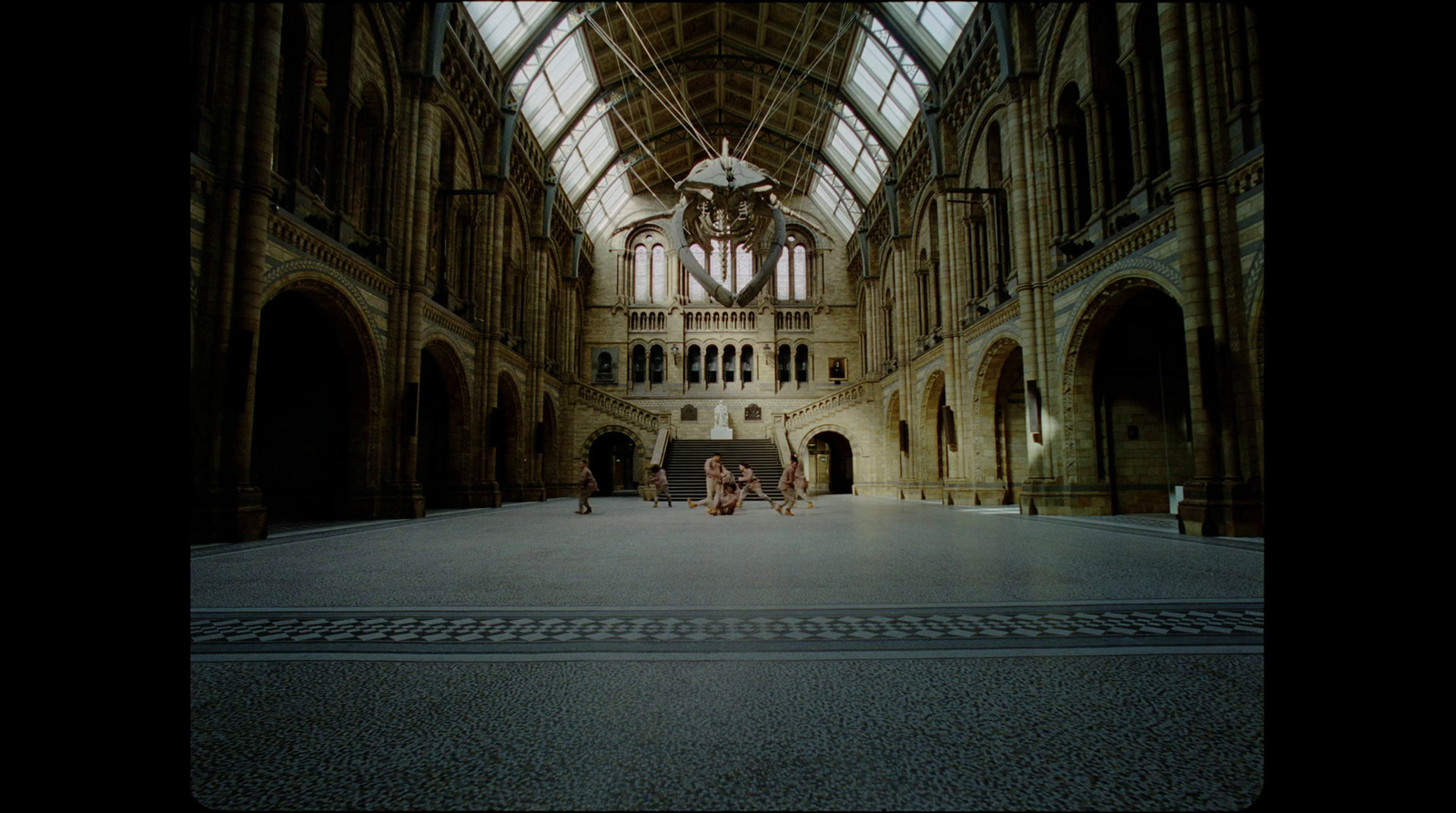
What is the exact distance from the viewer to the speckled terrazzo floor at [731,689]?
154 cm

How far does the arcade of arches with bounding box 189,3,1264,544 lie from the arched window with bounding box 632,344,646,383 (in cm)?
712

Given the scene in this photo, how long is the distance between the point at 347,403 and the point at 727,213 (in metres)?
9.38

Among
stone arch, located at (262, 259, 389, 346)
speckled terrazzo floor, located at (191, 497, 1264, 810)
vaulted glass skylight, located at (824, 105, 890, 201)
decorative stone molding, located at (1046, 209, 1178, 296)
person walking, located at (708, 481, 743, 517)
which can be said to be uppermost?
vaulted glass skylight, located at (824, 105, 890, 201)

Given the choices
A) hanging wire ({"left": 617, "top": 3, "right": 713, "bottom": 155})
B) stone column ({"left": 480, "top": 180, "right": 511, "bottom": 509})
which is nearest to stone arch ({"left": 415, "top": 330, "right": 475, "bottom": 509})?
stone column ({"left": 480, "top": 180, "right": 511, "bottom": 509})

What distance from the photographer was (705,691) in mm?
2277

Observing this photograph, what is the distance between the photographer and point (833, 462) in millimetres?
37562

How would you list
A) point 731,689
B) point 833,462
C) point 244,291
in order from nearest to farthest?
1. point 731,689
2. point 244,291
3. point 833,462

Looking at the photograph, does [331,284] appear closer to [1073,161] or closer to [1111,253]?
[1111,253]

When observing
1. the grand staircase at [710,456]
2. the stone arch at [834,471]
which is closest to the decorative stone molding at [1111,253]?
the grand staircase at [710,456]

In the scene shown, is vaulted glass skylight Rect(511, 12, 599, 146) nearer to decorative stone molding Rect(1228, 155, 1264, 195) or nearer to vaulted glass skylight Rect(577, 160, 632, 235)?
vaulted glass skylight Rect(577, 160, 632, 235)

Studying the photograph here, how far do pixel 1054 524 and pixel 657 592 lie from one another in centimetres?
901

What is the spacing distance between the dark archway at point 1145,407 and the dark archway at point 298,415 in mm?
17140

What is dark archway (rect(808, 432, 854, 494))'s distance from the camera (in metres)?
36.8

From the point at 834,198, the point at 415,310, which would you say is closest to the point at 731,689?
the point at 415,310
